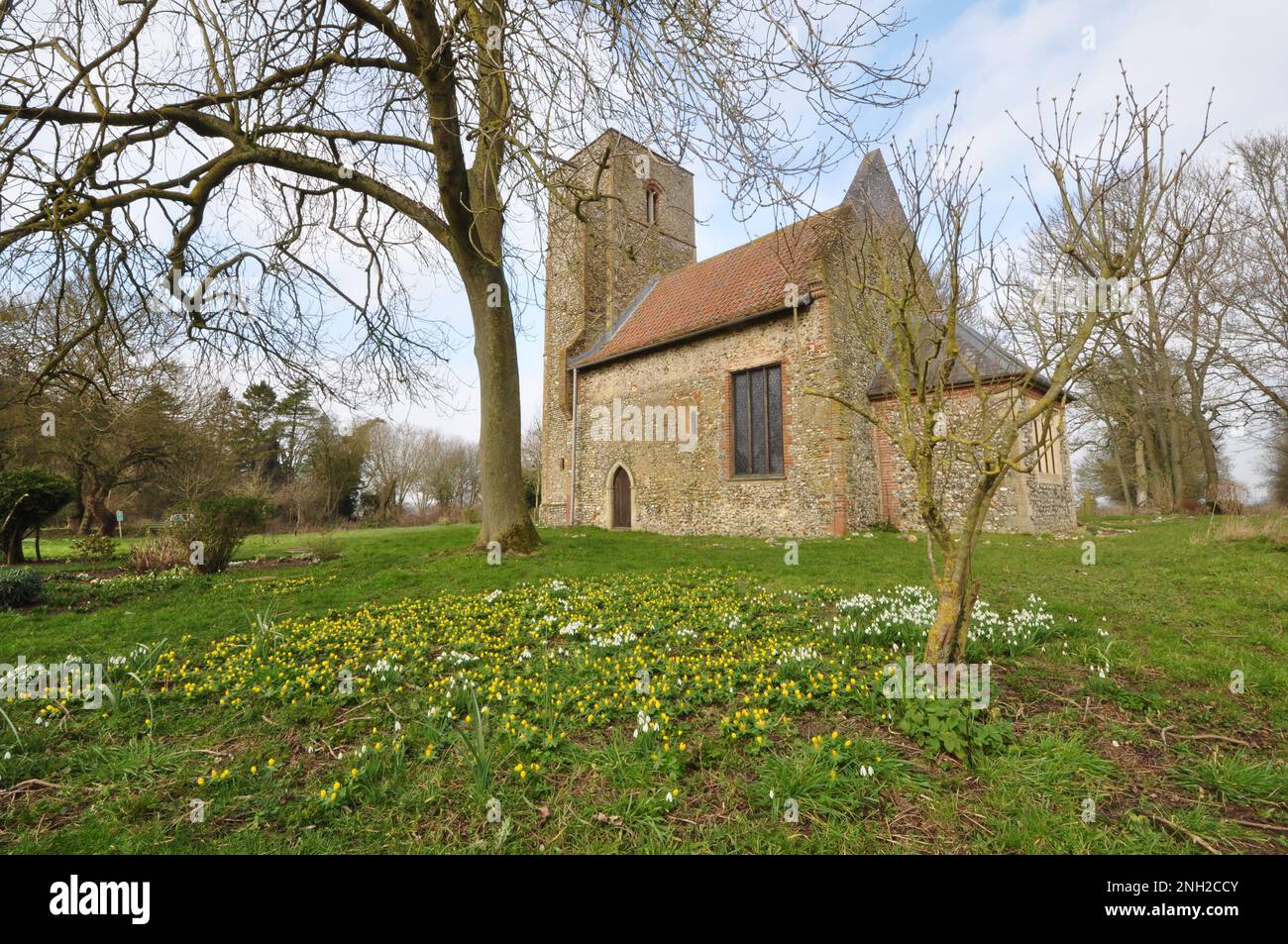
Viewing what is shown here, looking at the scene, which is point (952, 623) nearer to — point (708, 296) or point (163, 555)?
point (163, 555)

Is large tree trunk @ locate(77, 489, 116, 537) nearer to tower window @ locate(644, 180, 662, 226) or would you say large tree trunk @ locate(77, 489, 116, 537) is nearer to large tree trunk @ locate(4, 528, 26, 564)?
large tree trunk @ locate(4, 528, 26, 564)

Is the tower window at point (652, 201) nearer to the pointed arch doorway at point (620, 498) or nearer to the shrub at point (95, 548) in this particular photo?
the pointed arch doorway at point (620, 498)

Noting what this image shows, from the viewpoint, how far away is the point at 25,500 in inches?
412

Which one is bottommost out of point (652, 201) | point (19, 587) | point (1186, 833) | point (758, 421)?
point (1186, 833)

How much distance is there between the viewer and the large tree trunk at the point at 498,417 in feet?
29.7

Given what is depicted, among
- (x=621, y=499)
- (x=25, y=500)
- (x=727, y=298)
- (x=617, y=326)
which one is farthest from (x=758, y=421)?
(x=25, y=500)

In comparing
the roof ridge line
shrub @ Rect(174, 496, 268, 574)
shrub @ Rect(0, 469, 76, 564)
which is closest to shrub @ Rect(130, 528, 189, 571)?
shrub @ Rect(174, 496, 268, 574)

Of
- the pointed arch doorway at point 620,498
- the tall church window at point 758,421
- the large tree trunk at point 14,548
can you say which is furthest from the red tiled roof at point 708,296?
the large tree trunk at point 14,548

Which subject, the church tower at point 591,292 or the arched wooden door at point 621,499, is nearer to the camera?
the arched wooden door at point 621,499

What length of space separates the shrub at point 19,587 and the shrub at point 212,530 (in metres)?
2.23

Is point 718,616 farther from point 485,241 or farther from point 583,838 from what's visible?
point 485,241

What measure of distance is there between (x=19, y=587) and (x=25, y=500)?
257 inches

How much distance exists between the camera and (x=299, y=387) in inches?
355

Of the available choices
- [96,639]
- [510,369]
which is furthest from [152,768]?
[510,369]
